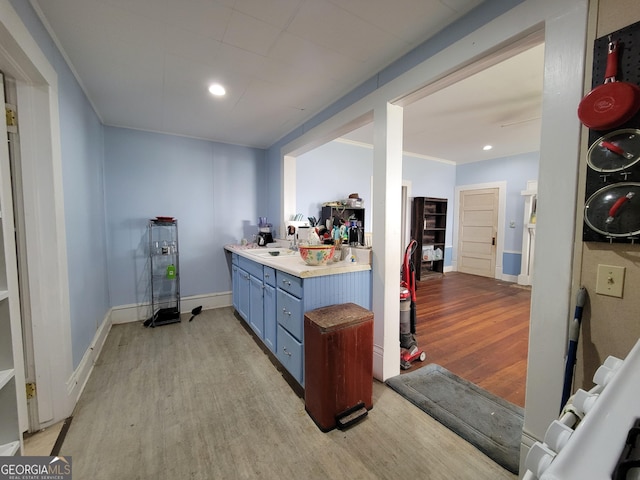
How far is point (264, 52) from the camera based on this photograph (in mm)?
1829

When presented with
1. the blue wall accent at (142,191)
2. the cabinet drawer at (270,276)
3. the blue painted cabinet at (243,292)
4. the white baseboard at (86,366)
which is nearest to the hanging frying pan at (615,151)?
the blue wall accent at (142,191)

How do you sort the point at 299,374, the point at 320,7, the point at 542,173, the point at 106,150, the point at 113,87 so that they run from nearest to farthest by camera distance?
the point at 542,173 → the point at 320,7 → the point at 299,374 → the point at 113,87 → the point at 106,150

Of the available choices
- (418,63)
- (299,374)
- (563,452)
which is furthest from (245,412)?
(418,63)

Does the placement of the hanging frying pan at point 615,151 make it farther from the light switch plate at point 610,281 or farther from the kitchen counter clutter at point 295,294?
the kitchen counter clutter at point 295,294

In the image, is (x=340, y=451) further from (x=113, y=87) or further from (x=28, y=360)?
(x=113, y=87)

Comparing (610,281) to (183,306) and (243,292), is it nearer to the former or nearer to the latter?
(243,292)

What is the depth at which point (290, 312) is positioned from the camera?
197cm

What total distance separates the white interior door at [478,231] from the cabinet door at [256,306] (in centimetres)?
530

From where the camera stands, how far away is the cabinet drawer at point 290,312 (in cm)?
187

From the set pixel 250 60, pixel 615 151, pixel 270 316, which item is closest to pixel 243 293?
pixel 270 316

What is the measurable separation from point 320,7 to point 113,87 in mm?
2023

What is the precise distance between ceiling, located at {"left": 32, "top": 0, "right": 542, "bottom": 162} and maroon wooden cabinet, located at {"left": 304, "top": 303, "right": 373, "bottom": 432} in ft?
6.02

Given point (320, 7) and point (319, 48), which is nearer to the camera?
point (320, 7)

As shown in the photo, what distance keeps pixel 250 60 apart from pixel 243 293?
7.62 feet
